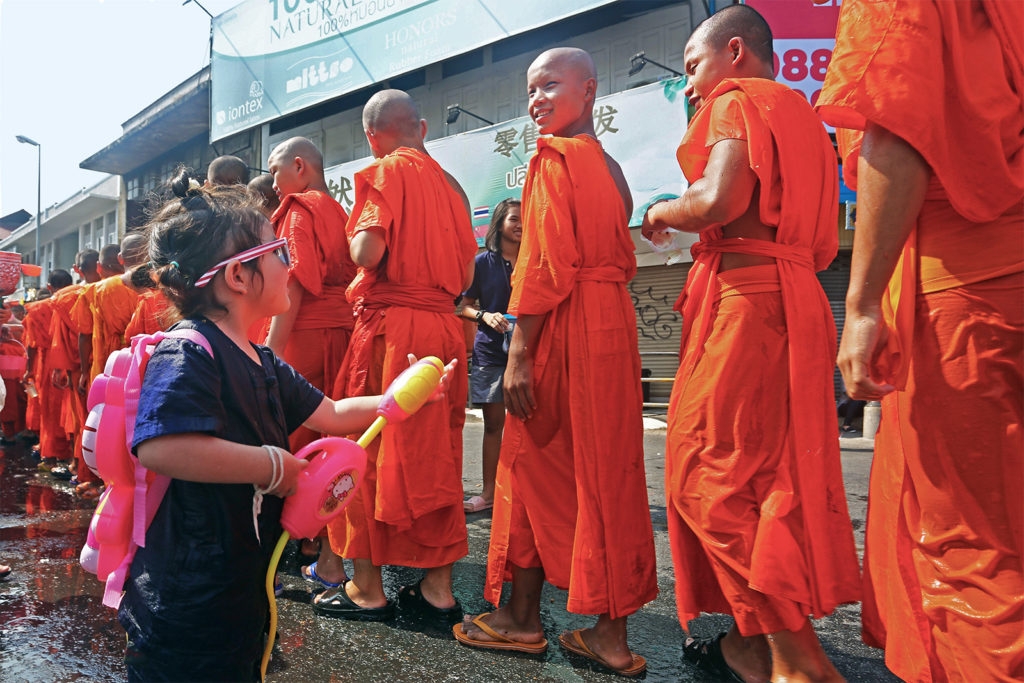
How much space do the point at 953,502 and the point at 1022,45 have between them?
103cm

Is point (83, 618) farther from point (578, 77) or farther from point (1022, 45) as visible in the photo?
point (1022, 45)

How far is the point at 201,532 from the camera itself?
5.21ft

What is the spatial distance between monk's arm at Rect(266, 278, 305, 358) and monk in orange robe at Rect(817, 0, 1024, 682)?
236 centimetres

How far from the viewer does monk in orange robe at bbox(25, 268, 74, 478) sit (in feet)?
23.3

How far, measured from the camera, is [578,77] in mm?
2811

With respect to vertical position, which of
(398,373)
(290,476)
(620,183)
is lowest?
(290,476)

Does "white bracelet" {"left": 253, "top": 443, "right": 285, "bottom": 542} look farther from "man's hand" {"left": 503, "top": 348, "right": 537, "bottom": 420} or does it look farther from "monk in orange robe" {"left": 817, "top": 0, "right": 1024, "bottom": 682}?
"monk in orange robe" {"left": 817, "top": 0, "right": 1024, "bottom": 682}

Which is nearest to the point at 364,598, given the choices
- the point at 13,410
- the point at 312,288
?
the point at 312,288

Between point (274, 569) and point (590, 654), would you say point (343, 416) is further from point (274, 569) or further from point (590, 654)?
point (590, 654)

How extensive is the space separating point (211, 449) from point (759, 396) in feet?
4.87

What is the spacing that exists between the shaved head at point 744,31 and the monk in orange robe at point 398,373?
1273mm

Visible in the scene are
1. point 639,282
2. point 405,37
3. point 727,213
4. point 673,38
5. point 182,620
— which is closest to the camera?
point 182,620

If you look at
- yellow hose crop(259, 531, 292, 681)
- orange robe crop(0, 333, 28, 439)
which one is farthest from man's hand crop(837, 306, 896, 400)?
orange robe crop(0, 333, 28, 439)

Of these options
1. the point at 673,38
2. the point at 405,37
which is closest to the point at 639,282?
the point at 673,38
